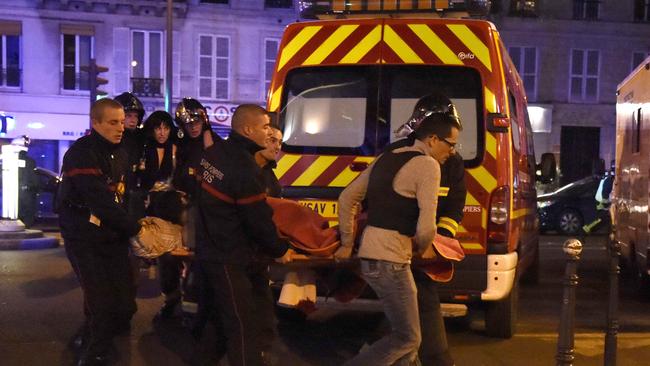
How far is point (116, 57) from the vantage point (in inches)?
1104

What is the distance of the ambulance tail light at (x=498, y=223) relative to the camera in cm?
613

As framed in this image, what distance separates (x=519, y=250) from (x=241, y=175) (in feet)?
11.5

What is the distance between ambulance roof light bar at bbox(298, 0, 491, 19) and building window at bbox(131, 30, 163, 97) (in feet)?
72.2

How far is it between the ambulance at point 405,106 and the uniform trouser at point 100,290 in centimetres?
169

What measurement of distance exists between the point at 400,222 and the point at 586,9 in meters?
29.2

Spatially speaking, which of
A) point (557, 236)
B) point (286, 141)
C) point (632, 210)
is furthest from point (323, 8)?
point (557, 236)

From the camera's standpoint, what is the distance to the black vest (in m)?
4.51

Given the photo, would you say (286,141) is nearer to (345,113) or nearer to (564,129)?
(345,113)

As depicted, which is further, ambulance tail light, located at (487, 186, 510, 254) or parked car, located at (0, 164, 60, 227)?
parked car, located at (0, 164, 60, 227)

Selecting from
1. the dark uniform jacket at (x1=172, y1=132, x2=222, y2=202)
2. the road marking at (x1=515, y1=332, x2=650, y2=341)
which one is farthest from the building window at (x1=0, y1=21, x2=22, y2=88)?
the road marking at (x1=515, y1=332, x2=650, y2=341)

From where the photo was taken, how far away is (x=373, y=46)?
6.50 metres

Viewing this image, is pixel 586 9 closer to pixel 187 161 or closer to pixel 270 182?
pixel 187 161

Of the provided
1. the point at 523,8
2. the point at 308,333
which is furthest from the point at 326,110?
the point at 523,8

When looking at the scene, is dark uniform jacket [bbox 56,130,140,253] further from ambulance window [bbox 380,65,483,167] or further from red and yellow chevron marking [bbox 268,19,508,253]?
ambulance window [bbox 380,65,483,167]
